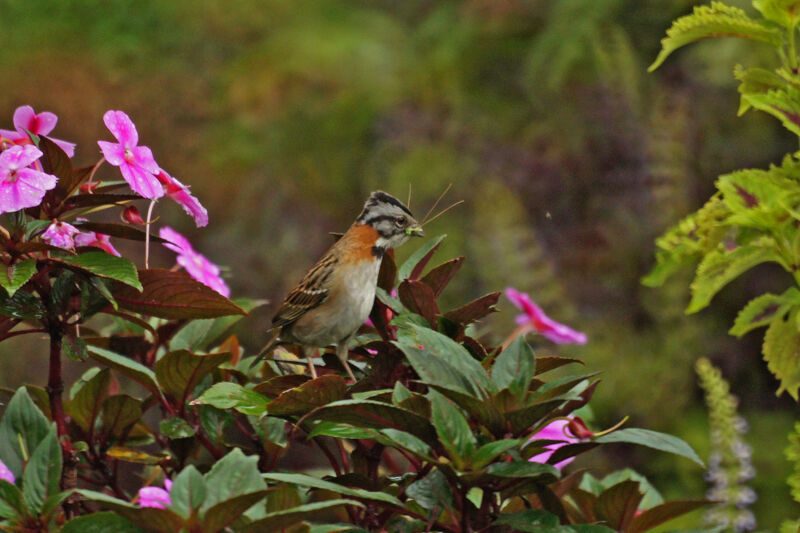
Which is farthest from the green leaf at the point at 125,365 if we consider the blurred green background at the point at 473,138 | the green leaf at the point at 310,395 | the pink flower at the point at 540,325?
the blurred green background at the point at 473,138

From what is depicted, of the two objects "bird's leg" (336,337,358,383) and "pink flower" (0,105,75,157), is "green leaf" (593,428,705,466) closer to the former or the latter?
"bird's leg" (336,337,358,383)

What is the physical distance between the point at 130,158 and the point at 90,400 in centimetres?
34

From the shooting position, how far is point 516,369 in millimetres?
1043

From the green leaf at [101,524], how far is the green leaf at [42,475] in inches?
2.9

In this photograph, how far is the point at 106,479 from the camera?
4.56 ft

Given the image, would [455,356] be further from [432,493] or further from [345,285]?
[345,285]

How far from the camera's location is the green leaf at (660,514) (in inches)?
43.3

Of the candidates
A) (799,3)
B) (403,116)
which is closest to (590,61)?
(403,116)

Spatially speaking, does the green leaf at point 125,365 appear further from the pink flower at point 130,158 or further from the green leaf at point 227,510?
the green leaf at point 227,510

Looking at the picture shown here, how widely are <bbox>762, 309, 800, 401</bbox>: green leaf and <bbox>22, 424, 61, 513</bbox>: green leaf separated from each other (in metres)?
1.05

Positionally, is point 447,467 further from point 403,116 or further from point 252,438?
point 403,116

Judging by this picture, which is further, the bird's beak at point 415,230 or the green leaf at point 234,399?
the bird's beak at point 415,230

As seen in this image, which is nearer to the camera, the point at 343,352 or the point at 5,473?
the point at 5,473

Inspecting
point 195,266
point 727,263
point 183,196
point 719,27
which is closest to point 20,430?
point 183,196
